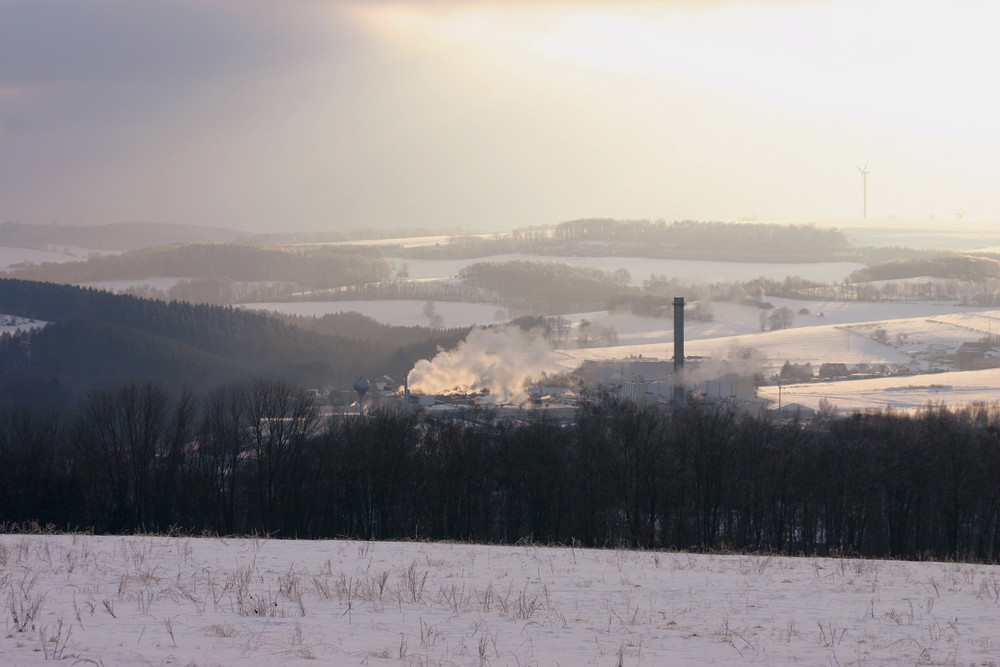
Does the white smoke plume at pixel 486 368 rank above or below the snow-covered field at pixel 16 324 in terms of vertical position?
below

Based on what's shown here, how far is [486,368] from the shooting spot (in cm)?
9631

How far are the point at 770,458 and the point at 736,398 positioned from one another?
39.9 meters

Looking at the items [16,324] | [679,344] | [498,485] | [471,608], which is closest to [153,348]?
[16,324]

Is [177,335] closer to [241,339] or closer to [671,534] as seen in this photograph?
[241,339]

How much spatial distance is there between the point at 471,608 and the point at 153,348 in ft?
364

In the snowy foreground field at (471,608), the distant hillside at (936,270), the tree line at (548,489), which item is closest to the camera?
the snowy foreground field at (471,608)

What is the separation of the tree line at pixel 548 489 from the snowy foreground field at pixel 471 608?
18.3 m

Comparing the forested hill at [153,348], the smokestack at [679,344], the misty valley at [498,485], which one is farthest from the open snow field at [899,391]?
the forested hill at [153,348]

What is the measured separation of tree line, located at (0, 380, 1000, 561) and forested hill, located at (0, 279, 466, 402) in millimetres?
61470

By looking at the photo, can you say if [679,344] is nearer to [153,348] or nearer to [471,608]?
[153,348]

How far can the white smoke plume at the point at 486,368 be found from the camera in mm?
91750

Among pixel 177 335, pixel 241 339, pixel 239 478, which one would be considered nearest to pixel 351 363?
pixel 241 339

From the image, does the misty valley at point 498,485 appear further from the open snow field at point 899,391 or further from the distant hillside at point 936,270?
the distant hillside at point 936,270

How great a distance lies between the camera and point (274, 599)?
1378 cm
